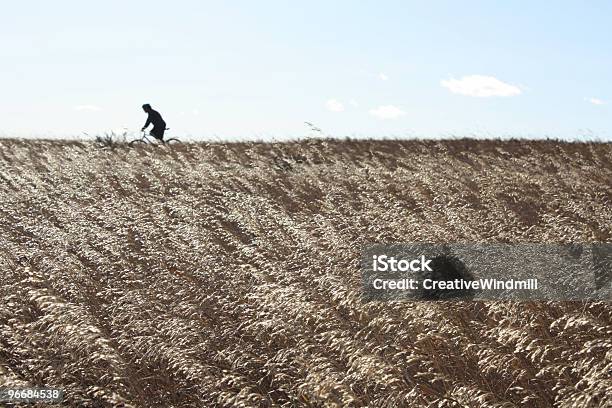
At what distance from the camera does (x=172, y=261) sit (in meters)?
8.87

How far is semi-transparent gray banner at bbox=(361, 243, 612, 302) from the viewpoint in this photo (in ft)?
22.0

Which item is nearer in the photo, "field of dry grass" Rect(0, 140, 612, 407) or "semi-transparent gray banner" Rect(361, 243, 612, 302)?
"field of dry grass" Rect(0, 140, 612, 407)

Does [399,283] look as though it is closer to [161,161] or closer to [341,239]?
[341,239]

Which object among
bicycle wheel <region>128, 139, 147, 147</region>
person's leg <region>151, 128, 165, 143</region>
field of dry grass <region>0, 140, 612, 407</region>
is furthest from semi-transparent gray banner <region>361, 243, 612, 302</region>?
person's leg <region>151, 128, 165, 143</region>

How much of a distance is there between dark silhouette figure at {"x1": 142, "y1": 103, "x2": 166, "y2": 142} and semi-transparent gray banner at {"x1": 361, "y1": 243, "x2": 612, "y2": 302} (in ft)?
55.3

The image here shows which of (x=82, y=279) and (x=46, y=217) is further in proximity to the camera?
(x=46, y=217)

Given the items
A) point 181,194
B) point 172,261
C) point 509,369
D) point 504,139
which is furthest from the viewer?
point 504,139

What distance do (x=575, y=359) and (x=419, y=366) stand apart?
124cm

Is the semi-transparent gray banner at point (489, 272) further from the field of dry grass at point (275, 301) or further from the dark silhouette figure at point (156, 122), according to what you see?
the dark silhouette figure at point (156, 122)

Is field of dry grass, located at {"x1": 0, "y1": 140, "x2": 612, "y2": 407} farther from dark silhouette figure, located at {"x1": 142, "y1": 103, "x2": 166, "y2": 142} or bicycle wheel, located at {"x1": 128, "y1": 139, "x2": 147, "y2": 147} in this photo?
dark silhouette figure, located at {"x1": 142, "y1": 103, "x2": 166, "y2": 142}

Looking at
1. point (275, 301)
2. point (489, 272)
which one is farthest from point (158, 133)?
point (489, 272)

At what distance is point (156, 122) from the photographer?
24125mm

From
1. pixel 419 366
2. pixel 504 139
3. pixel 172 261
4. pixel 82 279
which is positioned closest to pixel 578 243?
pixel 419 366

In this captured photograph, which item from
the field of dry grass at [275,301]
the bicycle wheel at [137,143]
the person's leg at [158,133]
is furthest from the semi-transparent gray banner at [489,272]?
the person's leg at [158,133]
